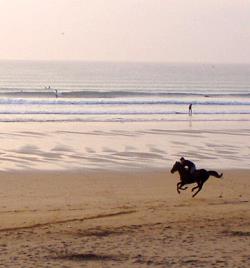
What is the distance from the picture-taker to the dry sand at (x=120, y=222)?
7.52 meters

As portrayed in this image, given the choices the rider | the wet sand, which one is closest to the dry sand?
the rider

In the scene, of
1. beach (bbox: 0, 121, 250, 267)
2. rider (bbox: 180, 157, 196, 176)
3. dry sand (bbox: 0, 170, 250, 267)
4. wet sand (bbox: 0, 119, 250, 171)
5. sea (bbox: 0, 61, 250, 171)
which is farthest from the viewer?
sea (bbox: 0, 61, 250, 171)

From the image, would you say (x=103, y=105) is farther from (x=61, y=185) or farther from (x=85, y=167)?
(x=61, y=185)

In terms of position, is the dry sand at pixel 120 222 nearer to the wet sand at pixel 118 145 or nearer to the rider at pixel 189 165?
the rider at pixel 189 165

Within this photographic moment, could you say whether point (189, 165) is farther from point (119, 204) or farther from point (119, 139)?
point (119, 139)

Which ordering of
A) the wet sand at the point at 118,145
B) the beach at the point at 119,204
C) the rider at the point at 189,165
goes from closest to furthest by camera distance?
the beach at the point at 119,204, the rider at the point at 189,165, the wet sand at the point at 118,145

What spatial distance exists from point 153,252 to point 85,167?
9268 mm

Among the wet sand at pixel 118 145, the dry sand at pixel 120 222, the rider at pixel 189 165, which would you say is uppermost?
the wet sand at pixel 118 145

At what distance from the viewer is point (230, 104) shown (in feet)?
161

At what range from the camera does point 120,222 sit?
9750 mm

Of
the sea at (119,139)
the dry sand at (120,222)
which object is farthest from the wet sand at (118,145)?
the dry sand at (120,222)

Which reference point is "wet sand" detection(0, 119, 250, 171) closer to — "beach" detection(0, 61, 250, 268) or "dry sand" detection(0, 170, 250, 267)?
"beach" detection(0, 61, 250, 268)

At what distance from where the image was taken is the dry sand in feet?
24.7

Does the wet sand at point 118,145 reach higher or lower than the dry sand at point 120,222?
higher
